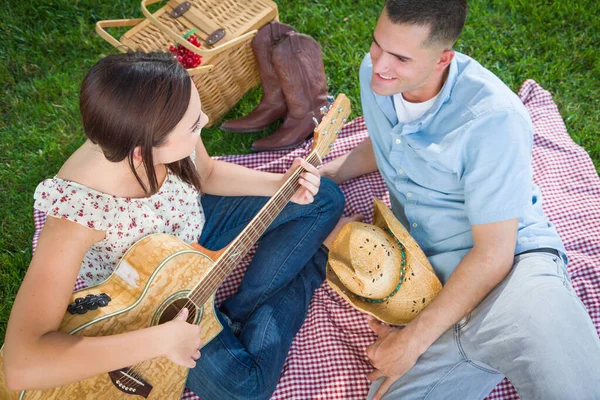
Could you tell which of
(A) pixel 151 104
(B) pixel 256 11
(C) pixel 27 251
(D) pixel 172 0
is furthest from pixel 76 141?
(A) pixel 151 104

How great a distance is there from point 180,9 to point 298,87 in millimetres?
772

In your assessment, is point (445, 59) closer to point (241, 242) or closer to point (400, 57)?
point (400, 57)

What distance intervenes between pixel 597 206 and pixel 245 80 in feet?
6.71

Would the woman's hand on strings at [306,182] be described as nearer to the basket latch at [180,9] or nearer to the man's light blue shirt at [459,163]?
the man's light blue shirt at [459,163]

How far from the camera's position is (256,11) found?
3.23 metres

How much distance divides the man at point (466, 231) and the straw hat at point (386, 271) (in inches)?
3.4

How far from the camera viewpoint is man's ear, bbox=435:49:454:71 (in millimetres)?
2150

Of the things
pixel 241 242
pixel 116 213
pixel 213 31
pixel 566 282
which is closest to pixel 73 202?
pixel 116 213

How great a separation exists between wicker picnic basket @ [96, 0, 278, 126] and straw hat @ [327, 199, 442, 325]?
1214 millimetres

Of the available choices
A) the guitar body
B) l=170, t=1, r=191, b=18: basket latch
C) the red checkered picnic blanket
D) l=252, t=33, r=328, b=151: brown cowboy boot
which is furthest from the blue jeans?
l=170, t=1, r=191, b=18: basket latch

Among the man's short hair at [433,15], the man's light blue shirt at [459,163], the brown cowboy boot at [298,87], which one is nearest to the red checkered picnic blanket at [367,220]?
the brown cowboy boot at [298,87]

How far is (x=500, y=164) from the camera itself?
6.69 ft

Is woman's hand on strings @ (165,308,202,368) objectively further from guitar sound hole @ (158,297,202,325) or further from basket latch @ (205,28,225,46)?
basket latch @ (205,28,225,46)

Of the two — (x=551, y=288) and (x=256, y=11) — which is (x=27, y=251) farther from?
(x=551, y=288)
